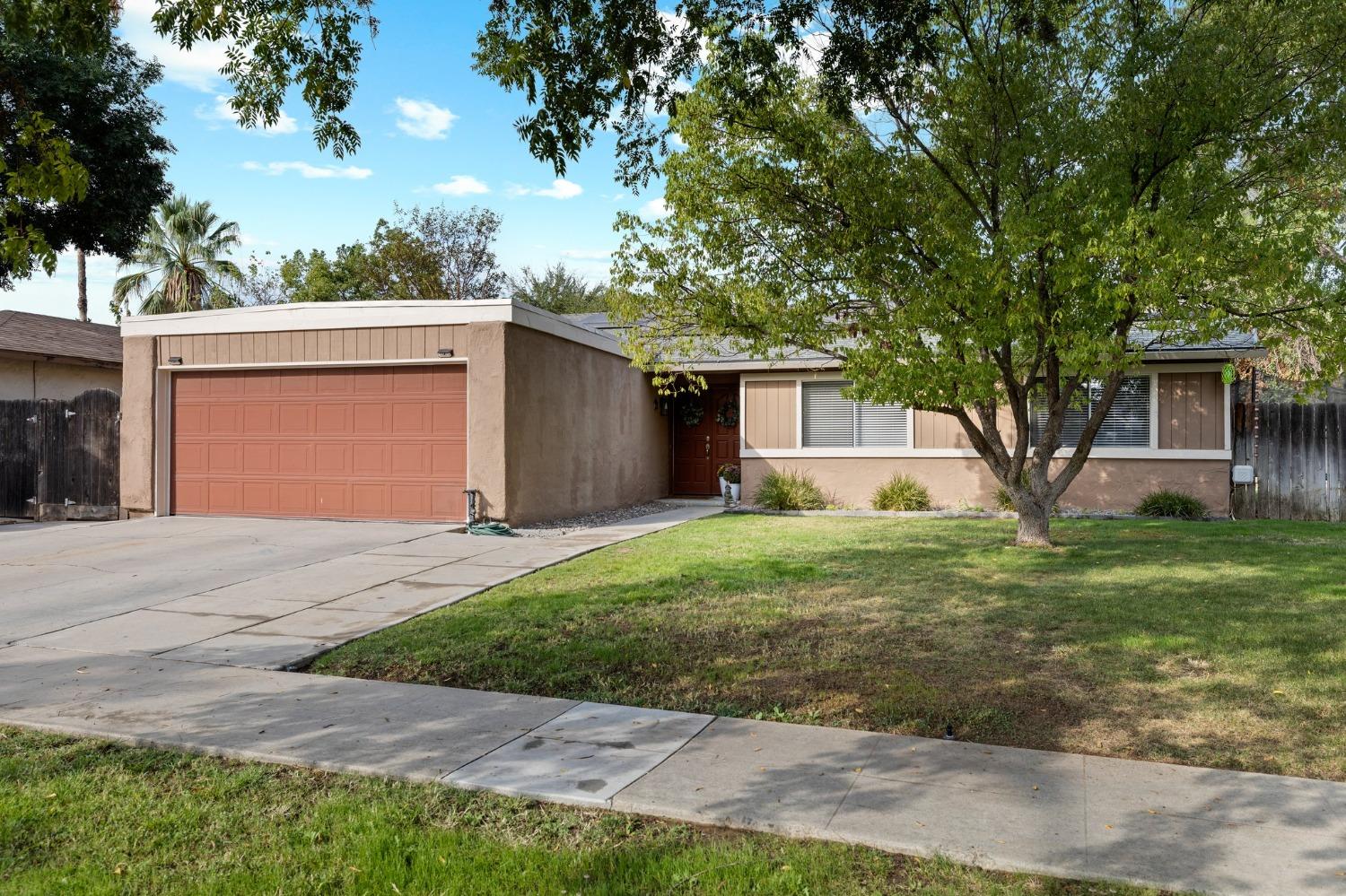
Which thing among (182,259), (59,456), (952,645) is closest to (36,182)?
(952,645)

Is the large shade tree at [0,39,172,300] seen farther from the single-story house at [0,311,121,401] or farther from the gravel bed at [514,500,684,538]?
the gravel bed at [514,500,684,538]

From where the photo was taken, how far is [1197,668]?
554cm

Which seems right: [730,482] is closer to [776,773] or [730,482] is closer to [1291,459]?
[1291,459]

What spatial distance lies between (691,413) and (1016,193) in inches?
388

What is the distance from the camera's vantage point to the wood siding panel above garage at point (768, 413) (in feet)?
54.2

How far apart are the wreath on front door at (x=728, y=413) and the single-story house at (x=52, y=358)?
14069mm

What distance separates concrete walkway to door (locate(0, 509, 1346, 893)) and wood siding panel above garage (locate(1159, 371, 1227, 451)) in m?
12.4

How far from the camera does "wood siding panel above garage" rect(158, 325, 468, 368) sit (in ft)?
41.7

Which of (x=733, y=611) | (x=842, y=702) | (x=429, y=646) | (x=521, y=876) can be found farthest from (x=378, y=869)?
(x=733, y=611)

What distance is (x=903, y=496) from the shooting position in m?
→ 15.5

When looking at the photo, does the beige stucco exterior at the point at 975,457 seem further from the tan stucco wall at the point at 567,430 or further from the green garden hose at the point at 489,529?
the green garden hose at the point at 489,529

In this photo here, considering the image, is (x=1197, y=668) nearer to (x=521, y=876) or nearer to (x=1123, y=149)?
(x=521, y=876)

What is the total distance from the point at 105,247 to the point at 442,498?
1009cm

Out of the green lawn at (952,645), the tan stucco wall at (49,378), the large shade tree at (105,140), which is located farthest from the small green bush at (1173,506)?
the tan stucco wall at (49,378)
